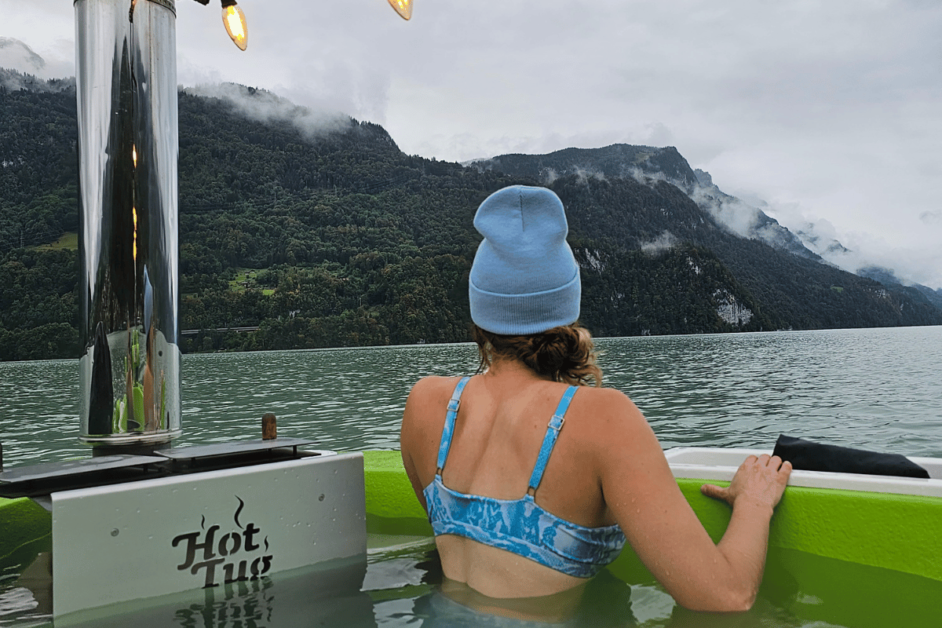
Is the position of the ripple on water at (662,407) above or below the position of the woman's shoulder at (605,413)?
below

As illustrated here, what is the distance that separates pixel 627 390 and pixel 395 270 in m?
52.8

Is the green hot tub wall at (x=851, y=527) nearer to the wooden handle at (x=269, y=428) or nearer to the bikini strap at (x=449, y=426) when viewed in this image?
the bikini strap at (x=449, y=426)

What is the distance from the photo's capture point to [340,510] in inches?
74.3

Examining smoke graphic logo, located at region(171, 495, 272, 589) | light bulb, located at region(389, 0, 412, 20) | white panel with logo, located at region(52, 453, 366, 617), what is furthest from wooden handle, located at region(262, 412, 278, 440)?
light bulb, located at region(389, 0, 412, 20)

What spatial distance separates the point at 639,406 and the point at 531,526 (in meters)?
17.9

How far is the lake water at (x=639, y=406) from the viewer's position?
5.35 ft

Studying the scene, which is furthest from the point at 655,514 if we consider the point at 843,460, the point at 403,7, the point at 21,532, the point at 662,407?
the point at 662,407

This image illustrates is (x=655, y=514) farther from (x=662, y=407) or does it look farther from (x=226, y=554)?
(x=662, y=407)

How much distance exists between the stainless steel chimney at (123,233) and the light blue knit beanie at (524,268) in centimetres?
114

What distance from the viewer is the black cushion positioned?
1.79 meters

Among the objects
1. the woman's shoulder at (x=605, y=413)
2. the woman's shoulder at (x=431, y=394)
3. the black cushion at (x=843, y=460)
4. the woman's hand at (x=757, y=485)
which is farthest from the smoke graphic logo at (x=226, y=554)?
the black cushion at (x=843, y=460)

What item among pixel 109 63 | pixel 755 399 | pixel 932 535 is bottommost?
pixel 755 399

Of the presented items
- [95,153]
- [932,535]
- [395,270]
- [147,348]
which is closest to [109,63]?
[95,153]

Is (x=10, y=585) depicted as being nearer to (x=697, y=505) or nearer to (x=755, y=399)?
(x=697, y=505)
